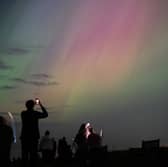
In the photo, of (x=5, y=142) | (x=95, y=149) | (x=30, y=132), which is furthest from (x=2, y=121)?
(x=95, y=149)

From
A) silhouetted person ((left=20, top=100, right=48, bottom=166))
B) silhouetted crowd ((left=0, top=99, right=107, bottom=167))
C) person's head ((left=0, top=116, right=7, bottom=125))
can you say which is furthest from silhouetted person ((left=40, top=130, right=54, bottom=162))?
person's head ((left=0, top=116, right=7, bottom=125))

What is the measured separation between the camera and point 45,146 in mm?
26094

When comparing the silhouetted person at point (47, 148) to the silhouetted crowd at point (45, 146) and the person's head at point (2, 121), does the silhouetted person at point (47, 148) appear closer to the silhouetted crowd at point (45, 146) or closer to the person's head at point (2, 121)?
the silhouetted crowd at point (45, 146)

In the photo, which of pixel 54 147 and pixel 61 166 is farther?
pixel 54 147

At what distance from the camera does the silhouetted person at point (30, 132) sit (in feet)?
65.1

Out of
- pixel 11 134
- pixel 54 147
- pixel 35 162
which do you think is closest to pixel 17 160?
pixel 54 147

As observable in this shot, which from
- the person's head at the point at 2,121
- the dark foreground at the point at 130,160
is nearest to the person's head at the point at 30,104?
the person's head at the point at 2,121

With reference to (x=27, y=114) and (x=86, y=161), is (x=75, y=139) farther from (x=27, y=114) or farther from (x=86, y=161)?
(x=27, y=114)

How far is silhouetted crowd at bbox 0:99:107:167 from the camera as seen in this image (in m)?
18.1

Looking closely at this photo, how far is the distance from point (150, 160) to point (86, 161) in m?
2.19

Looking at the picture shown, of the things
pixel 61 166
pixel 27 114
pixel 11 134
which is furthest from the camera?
pixel 61 166

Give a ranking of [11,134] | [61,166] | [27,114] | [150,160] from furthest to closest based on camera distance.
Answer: [61,166], [150,160], [27,114], [11,134]

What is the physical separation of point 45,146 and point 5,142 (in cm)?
818

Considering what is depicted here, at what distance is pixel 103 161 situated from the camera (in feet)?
73.9
